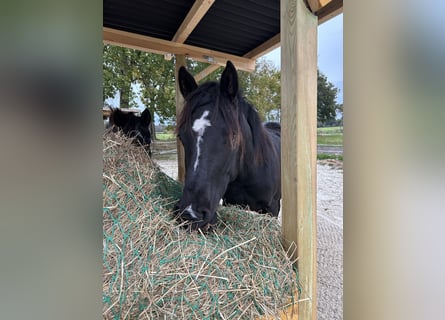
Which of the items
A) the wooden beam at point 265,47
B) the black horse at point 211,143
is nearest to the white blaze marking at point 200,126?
the black horse at point 211,143

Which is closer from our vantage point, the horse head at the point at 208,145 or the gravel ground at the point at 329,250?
the horse head at the point at 208,145

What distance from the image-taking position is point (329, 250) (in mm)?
4367

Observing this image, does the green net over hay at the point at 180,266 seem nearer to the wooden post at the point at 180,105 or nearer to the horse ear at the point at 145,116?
the wooden post at the point at 180,105

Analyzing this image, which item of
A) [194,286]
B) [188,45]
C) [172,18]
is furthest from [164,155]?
[194,286]

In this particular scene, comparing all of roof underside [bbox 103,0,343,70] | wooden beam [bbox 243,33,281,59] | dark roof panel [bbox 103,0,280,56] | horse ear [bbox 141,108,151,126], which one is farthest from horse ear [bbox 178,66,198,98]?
horse ear [bbox 141,108,151,126]

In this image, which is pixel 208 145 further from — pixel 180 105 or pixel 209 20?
pixel 180 105

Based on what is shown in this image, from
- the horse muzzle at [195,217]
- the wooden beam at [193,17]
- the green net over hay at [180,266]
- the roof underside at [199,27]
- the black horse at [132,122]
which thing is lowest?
the green net over hay at [180,266]

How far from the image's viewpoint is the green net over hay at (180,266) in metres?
0.93

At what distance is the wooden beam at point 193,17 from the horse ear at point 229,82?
853 mm

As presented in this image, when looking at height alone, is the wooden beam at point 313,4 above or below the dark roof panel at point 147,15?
below

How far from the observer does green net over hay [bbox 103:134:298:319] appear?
36.8 inches

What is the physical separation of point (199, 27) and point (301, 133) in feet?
7.91
